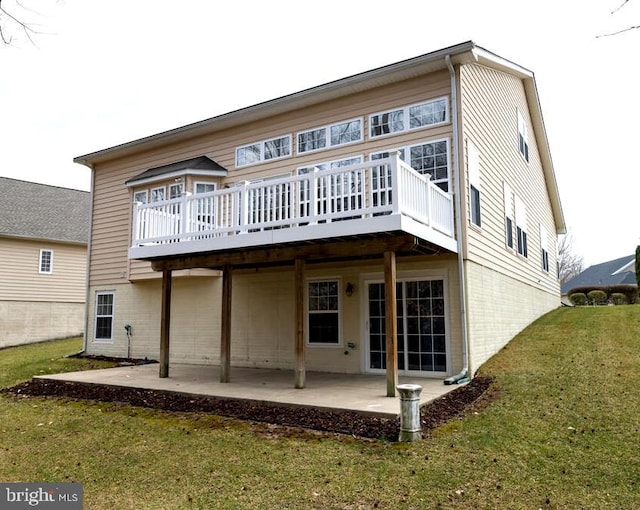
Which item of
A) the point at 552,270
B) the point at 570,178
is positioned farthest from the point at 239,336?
the point at 570,178

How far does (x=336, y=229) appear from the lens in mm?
8414

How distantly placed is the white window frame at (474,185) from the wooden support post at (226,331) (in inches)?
202

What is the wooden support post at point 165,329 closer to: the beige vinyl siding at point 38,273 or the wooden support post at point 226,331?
the wooden support post at point 226,331

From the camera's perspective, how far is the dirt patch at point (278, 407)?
6.76 metres

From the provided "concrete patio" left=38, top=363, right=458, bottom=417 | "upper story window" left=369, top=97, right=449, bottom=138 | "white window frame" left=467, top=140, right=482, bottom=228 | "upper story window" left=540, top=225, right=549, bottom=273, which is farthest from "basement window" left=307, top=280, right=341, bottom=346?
"upper story window" left=540, top=225, right=549, bottom=273

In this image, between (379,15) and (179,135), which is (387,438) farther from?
(179,135)

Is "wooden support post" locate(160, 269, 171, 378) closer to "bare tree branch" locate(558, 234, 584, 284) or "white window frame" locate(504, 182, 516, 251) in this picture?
"white window frame" locate(504, 182, 516, 251)

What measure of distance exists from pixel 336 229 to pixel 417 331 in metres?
3.47

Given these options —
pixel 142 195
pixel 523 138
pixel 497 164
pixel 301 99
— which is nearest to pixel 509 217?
pixel 497 164

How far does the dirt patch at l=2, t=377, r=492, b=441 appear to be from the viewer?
676cm

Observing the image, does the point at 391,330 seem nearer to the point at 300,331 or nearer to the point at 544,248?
the point at 300,331

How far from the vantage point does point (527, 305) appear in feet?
52.0

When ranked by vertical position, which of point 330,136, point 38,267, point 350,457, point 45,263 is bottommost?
point 350,457

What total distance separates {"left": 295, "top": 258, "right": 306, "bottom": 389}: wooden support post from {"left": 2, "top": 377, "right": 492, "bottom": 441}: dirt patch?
1.20m
